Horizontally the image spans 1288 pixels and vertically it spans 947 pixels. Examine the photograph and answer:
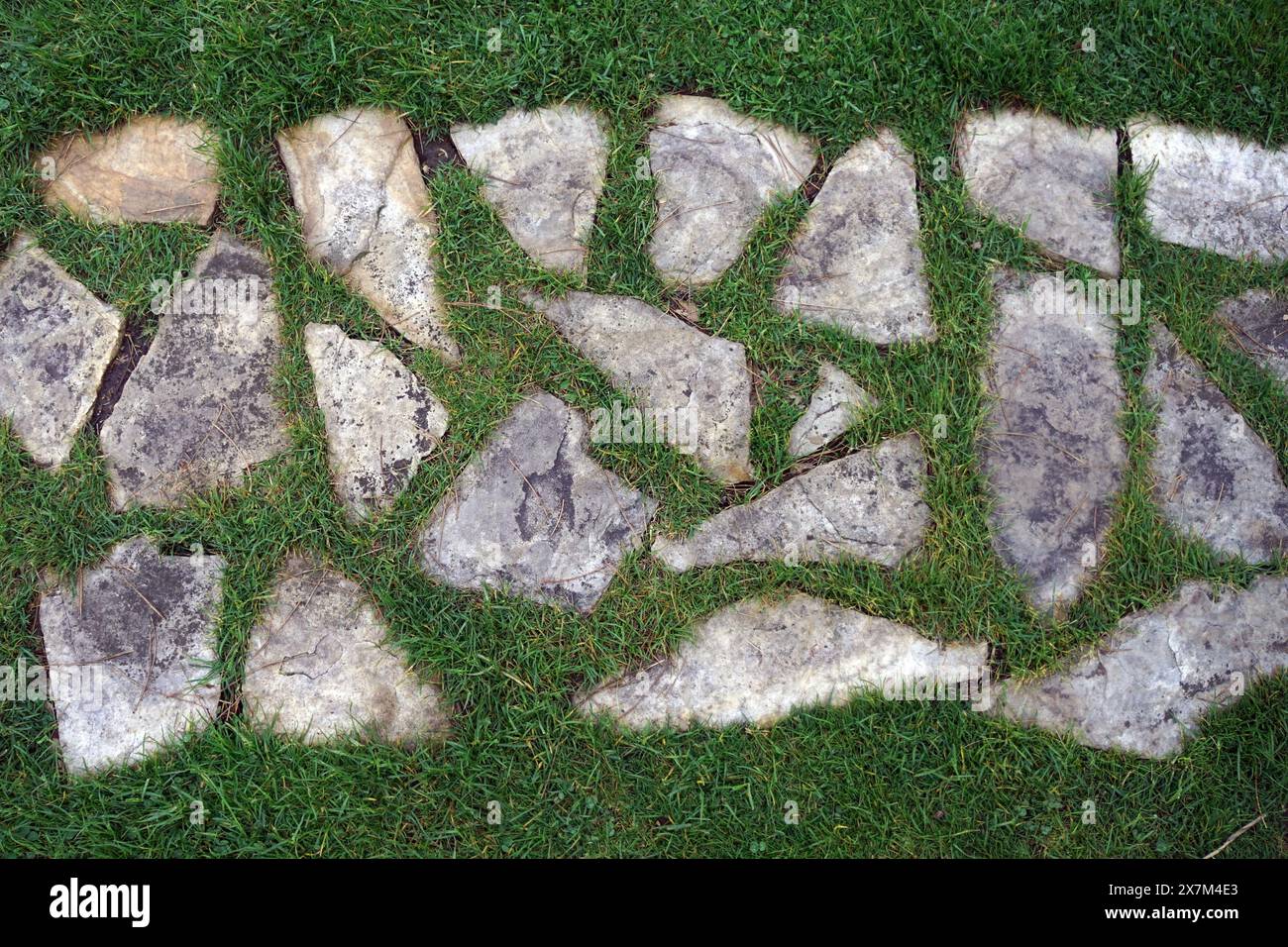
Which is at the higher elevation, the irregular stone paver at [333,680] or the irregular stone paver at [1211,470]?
the irregular stone paver at [1211,470]

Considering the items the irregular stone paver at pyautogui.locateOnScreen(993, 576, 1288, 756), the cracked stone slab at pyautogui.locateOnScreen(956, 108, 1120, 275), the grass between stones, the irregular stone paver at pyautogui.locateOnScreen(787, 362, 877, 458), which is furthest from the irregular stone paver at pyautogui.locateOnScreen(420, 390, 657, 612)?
the cracked stone slab at pyautogui.locateOnScreen(956, 108, 1120, 275)

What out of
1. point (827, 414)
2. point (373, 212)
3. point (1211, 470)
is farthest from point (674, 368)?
point (1211, 470)

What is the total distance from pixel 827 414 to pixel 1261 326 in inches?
58.7

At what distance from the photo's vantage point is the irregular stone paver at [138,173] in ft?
9.46

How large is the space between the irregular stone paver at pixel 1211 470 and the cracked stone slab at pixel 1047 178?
0.45m

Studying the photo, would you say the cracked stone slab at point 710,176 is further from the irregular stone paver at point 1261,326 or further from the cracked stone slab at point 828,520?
the irregular stone paver at point 1261,326

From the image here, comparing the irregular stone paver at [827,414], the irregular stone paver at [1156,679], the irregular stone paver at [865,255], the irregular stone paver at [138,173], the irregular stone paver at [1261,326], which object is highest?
the irregular stone paver at [138,173]

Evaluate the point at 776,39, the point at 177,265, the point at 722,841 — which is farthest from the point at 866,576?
the point at 177,265

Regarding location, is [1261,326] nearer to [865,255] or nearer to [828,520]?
[865,255]

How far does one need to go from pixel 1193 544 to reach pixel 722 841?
1.75 metres

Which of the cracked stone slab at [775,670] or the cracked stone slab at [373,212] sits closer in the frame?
the cracked stone slab at [775,670]

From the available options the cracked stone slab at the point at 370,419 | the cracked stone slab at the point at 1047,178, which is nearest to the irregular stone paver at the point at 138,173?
the cracked stone slab at the point at 370,419

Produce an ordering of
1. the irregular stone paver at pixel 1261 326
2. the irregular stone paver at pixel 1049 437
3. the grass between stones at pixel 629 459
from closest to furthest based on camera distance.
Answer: the grass between stones at pixel 629 459 → the irregular stone paver at pixel 1049 437 → the irregular stone paver at pixel 1261 326

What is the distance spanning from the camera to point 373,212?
2.86 metres
